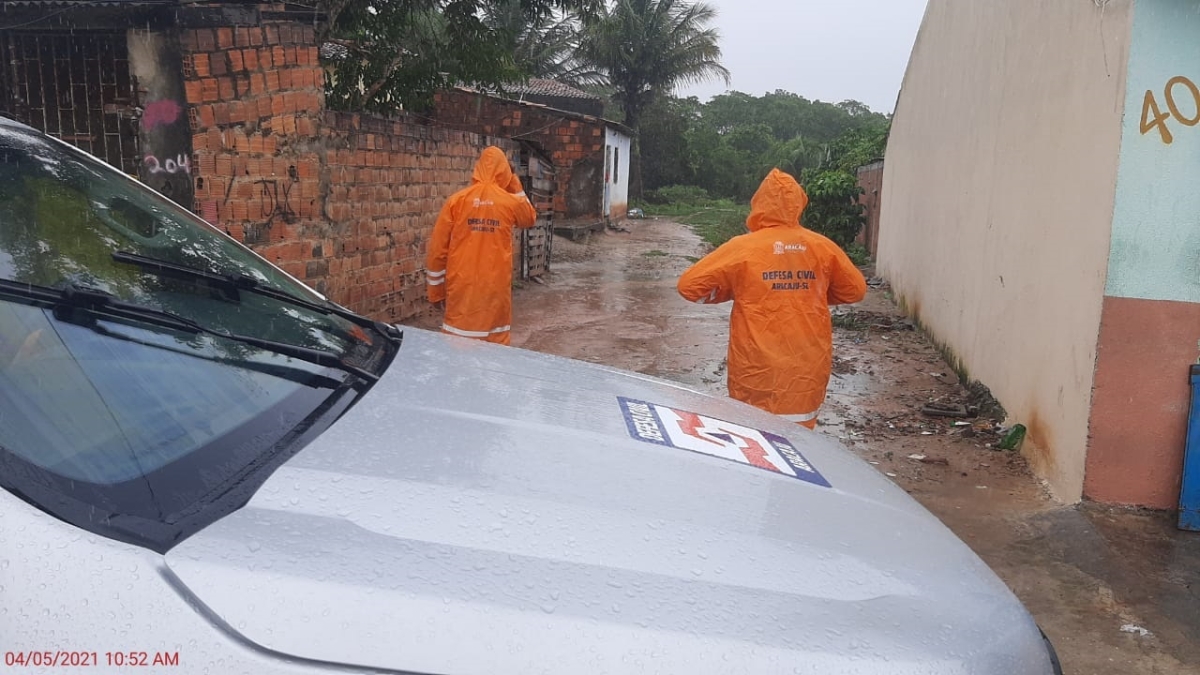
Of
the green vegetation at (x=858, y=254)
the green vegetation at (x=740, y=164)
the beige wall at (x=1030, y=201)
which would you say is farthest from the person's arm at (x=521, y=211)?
the green vegetation at (x=740, y=164)

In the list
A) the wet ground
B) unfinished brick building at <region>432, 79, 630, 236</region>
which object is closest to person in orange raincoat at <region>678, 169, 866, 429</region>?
the wet ground

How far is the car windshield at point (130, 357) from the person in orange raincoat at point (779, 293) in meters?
2.46

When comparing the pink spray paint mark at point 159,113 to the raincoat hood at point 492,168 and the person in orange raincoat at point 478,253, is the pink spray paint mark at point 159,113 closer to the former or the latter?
the person in orange raincoat at point 478,253

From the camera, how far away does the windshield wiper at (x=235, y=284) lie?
1.99m

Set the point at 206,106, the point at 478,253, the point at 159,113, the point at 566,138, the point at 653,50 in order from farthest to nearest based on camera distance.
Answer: the point at 653,50
the point at 566,138
the point at 478,253
the point at 206,106
the point at 159,113

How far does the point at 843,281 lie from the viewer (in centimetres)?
447

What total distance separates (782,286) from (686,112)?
42.6m

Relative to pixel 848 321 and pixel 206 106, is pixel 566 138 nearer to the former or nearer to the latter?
pixel 848 321

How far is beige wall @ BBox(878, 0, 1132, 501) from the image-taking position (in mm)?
4652

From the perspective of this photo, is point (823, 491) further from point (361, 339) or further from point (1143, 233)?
point (1143, 233)

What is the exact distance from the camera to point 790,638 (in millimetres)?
1278

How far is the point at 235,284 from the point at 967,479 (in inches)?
179

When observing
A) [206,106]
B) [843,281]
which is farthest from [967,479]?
[206,106]

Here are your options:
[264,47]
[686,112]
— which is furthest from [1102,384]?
[686,112]
